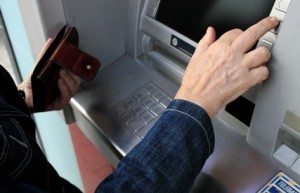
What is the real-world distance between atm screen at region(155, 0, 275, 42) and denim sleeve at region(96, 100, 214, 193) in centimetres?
29

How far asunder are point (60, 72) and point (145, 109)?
11.5 inches

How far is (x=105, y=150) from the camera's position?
3.69ft

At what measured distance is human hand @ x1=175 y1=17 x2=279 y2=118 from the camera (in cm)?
76

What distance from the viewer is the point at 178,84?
1174 mm

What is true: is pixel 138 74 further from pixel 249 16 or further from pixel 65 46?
A: pixel 249 16

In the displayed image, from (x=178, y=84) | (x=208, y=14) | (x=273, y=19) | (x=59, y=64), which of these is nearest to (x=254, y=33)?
(x=273, y=19)

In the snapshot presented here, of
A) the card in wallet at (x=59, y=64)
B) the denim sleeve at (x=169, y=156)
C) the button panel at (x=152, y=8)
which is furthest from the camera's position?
the button panel at (x=152, y=8)

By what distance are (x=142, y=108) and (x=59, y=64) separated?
29 centimetres

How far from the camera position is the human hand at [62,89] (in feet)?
3.72

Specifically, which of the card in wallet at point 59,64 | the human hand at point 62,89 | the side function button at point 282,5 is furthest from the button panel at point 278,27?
the human hand at point 62,89

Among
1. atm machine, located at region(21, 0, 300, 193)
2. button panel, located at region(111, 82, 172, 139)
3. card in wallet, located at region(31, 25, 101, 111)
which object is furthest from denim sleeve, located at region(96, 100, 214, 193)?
card in wallet, located at region(31, 25, 101, 111)

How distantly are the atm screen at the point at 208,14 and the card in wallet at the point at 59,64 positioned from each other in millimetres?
277

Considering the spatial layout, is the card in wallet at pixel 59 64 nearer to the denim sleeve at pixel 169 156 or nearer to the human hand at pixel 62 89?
the human hand at pixel 62 89

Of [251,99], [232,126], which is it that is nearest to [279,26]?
[251,99]
